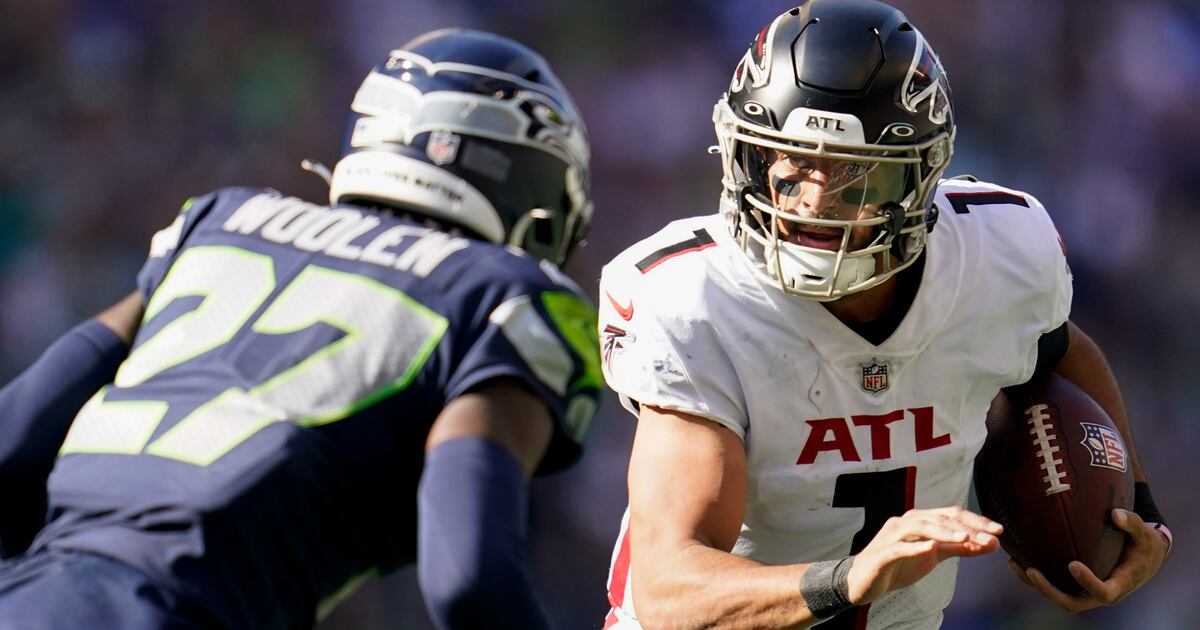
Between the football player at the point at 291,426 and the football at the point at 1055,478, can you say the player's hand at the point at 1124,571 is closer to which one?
the football at the point at 1055,478

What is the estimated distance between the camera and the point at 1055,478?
8.66 ft

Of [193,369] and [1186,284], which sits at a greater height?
[193,369]

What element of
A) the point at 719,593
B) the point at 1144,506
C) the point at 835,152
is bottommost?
the point at 1144,506

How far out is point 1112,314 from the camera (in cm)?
592

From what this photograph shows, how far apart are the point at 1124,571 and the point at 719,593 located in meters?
0.85

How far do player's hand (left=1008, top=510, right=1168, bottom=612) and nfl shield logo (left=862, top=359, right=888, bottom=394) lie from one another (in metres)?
0.45

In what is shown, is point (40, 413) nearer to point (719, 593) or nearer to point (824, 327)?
point (719, 593)

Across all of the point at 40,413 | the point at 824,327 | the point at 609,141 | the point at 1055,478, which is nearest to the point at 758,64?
the point at 824,327

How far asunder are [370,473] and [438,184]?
0.70 m

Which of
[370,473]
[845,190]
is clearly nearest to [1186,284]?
[845,190]

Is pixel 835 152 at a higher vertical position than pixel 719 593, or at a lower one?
higher

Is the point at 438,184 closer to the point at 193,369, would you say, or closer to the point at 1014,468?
the point at 193,369

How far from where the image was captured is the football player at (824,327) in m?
2.37

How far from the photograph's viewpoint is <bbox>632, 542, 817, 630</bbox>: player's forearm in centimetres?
210
